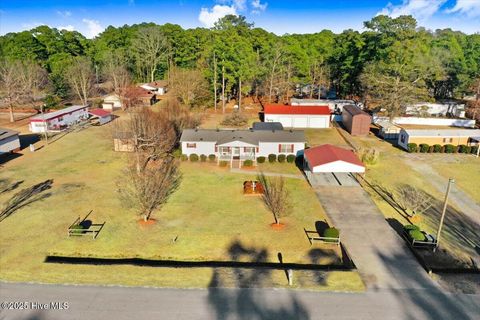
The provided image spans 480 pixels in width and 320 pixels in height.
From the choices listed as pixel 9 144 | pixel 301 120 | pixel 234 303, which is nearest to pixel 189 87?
pixel 301 120

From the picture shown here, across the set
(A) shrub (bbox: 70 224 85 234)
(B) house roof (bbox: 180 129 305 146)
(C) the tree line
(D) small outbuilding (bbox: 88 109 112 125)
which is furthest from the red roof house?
(D) small outbuilding (bbox: 88 109 112 125)

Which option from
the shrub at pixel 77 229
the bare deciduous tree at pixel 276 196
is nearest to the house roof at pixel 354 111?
the bare deciduous tree at pixel 276 196

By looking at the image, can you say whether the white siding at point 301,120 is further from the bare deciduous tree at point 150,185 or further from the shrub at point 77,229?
the shrub at point 77,229

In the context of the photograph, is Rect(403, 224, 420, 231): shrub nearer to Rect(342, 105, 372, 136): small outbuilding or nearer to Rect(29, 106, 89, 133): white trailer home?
Rect(342, 105, 372, 136): small outbuilding

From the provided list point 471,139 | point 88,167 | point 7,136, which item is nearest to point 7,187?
point 88,167

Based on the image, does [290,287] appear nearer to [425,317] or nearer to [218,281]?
[218,281]

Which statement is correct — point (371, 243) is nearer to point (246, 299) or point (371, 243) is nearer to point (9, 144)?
point (246, 299)
